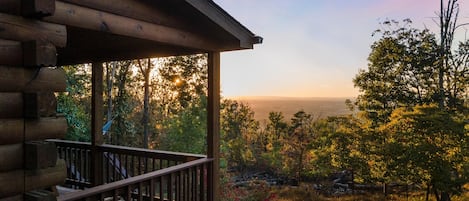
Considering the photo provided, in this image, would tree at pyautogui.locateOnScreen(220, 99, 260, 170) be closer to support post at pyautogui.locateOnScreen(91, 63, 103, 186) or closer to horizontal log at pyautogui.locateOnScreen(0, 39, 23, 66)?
support post at pyautogui.locateOnScreen(91, 63, 103, 186)

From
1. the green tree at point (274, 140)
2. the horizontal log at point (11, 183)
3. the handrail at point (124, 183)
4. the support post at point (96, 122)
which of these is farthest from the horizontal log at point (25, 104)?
the green tree at point (274, 140)

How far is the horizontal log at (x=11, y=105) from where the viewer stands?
84.5 inches

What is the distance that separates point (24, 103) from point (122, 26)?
4.47 feet

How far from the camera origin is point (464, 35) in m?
12.8

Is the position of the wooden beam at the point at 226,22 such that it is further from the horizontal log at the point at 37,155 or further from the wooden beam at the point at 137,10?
the horizontal log at the point at 37,155

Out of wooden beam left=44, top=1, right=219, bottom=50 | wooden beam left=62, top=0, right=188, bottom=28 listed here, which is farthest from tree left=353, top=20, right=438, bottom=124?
wooden beam left=62, top=0, right=188, bottom=28

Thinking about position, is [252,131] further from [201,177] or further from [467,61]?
[201,177]

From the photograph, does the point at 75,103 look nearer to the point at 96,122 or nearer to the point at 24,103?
the point at 96,122

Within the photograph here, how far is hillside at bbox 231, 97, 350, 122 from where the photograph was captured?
51.8 feet

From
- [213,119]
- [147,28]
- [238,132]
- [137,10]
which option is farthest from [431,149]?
[137,10]

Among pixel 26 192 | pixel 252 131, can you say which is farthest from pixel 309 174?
pixel 26 192

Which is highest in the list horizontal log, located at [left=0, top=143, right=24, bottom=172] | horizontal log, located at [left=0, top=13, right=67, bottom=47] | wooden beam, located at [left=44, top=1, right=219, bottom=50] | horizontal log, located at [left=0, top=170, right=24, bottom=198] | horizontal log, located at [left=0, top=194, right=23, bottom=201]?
wooden beam, located at [left=44, top=1, right=219, bottom=50]

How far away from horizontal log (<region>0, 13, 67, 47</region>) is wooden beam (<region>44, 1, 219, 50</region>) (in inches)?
4.6

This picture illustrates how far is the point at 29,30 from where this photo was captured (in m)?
2.32
